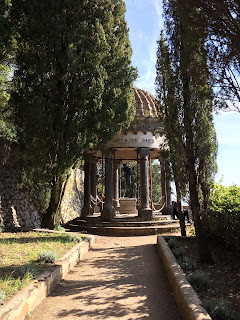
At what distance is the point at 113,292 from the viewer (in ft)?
16.1

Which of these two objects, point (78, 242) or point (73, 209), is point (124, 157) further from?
point (78, 242)

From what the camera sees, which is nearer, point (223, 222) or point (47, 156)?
point (223, 222)

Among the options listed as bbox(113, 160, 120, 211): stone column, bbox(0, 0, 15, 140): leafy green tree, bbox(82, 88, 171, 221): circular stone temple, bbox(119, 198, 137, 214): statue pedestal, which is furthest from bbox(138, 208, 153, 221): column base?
bbox(0, 0, 15, 140): leafy green tree

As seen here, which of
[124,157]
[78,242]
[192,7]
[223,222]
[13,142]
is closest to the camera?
[192,7]

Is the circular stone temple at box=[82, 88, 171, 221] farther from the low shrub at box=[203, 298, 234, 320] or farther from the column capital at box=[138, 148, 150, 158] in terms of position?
the low shrub at box=[203, 298, 234, 320]

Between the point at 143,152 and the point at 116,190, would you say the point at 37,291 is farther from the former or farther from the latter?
the point at 116,190

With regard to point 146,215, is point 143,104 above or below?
above

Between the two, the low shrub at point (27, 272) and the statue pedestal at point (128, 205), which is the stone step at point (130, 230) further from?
the low shrub at point (27, 272)

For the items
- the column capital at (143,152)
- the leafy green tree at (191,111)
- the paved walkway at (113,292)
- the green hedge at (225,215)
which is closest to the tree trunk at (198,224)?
the leafy green tree at (191,111)

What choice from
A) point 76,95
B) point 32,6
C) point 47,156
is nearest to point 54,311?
point 47,156

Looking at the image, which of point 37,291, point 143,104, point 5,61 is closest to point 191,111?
point 37,291

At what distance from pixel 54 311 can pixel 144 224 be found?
30.6 ft

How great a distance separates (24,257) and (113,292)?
2481mm

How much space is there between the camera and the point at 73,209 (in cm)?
2055
